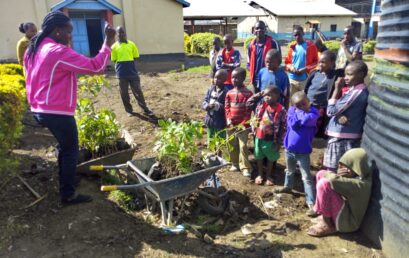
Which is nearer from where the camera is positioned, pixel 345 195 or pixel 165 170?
pixel 345 195

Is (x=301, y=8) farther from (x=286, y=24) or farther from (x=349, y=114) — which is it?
(x=349, y=114)

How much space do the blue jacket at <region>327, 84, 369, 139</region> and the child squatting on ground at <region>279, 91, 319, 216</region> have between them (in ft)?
0.91

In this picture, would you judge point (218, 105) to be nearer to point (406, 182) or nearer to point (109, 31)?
point (109, 31)

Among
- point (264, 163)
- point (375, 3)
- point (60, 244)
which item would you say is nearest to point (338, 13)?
point (375, 3)

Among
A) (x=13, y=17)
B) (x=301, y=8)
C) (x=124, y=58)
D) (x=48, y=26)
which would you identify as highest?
(x=301, y=8)

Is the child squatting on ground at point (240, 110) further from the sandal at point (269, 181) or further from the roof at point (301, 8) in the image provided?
the roof at point (301, 8)

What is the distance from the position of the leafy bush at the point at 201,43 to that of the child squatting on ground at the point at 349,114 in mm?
21709

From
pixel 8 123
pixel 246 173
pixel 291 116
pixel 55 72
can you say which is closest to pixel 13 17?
pixel 8 123

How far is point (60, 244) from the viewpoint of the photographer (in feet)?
11.2

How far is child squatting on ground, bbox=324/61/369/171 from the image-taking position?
12.0ft

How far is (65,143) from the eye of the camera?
3.79 meters

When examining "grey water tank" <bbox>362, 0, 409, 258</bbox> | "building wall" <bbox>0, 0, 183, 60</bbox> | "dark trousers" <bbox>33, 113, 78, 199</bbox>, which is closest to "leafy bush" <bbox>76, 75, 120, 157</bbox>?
"dark trousers" <bbox>33, 113, 78, 199</bbox>

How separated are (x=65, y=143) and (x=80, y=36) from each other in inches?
632

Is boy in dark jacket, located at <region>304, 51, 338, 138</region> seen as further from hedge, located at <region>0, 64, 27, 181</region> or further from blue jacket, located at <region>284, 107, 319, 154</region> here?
hedge, located at <region>0, 64, 27, 181</region>
